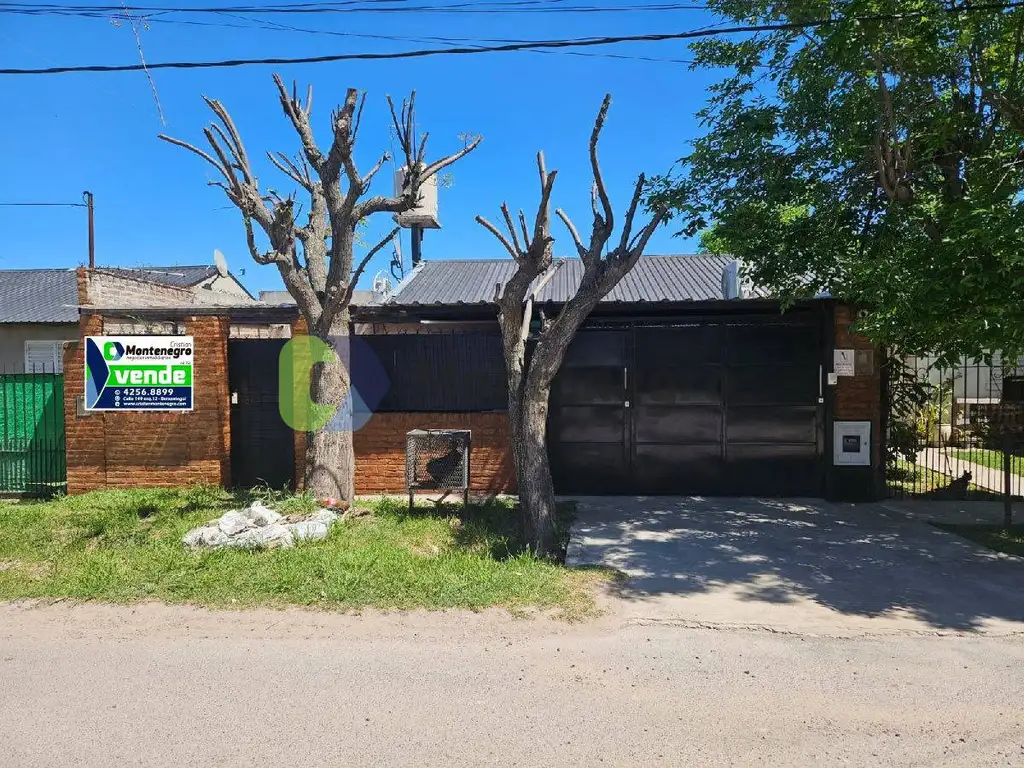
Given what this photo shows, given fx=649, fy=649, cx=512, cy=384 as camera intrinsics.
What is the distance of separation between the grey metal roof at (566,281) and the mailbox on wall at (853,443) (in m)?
6.50

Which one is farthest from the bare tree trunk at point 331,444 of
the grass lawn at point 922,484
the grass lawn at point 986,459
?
the grass lawn at point 986,459

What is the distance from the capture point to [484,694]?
12.2 ft

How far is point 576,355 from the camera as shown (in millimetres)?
8992

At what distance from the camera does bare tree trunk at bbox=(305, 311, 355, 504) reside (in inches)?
302

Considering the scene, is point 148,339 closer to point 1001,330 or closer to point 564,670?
point 564,670

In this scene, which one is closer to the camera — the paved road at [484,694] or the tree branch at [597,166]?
the paved road at [484,694]

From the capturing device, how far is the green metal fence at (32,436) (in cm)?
941

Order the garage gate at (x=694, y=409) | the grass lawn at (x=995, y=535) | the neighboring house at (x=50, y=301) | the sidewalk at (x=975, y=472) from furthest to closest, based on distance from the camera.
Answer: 1. the neighboring house at (x=50, y=301)
2. the sidewalk at (x=975, y=472)
3. the garage gate at (x=694, y=409)
4. the grass lawn at (x=995, y=535)

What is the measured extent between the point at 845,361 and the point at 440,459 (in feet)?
17.5

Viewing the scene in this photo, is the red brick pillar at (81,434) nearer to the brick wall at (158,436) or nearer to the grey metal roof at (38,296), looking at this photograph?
the brick wall at (158,436)

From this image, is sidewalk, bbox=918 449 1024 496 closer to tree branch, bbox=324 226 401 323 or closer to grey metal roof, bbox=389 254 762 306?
grey metal roof, bbox=389 254 762 306

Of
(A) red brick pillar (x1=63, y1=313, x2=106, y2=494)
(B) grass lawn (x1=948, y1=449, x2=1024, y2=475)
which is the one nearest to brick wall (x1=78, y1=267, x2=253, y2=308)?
(A) red brick pillar (x1=63, y1=313, x2=106, y2=494)

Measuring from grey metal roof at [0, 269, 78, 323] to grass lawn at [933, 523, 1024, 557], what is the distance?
21.4 m

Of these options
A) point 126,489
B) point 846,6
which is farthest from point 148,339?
point 846,6
